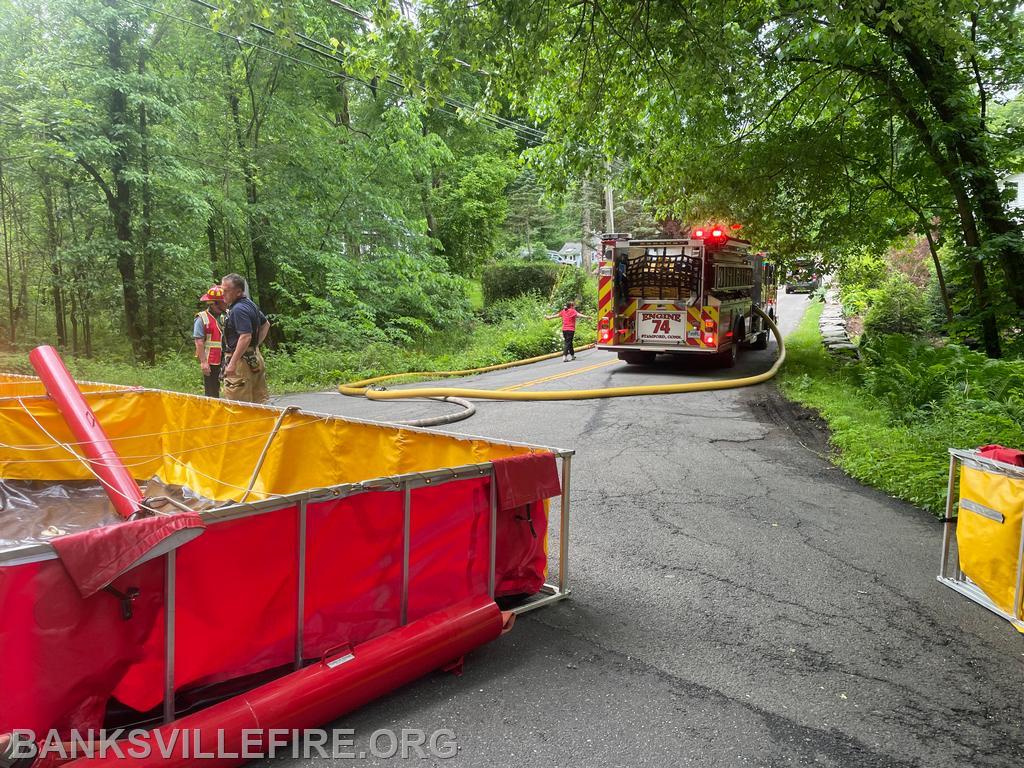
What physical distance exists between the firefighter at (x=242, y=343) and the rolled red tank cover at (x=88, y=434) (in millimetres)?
1785

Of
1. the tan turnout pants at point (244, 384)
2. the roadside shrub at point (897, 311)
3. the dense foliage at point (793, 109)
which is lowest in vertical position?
the tan turnout pants at point (244, 384)

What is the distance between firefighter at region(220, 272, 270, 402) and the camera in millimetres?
7270

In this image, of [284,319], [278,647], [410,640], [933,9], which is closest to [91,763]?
[278,647]

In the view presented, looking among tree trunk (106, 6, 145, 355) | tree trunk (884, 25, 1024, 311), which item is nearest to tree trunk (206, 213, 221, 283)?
tree trunk (106, 6, 145, 355)

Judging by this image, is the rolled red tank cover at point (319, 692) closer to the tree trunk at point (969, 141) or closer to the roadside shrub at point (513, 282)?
the tree trunk at point (969, 141)

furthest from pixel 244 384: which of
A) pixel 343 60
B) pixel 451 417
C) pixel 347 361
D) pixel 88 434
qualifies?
pixel 347 361

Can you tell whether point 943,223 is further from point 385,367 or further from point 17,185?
point 17,185

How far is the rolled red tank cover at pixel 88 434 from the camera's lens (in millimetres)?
4582

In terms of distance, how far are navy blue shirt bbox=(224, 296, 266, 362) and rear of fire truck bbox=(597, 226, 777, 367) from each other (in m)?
9.53

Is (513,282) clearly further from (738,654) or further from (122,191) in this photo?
(738,654)

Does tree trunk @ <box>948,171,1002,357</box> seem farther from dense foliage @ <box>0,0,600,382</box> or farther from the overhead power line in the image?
the overhead power line

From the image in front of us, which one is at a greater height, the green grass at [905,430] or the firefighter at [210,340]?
the firefighter at [210,340]

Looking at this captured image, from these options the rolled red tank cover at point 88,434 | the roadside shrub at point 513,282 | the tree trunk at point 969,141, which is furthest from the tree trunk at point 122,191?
the roadside shrub at point 513,282

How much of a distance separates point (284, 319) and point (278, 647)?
17001mm
